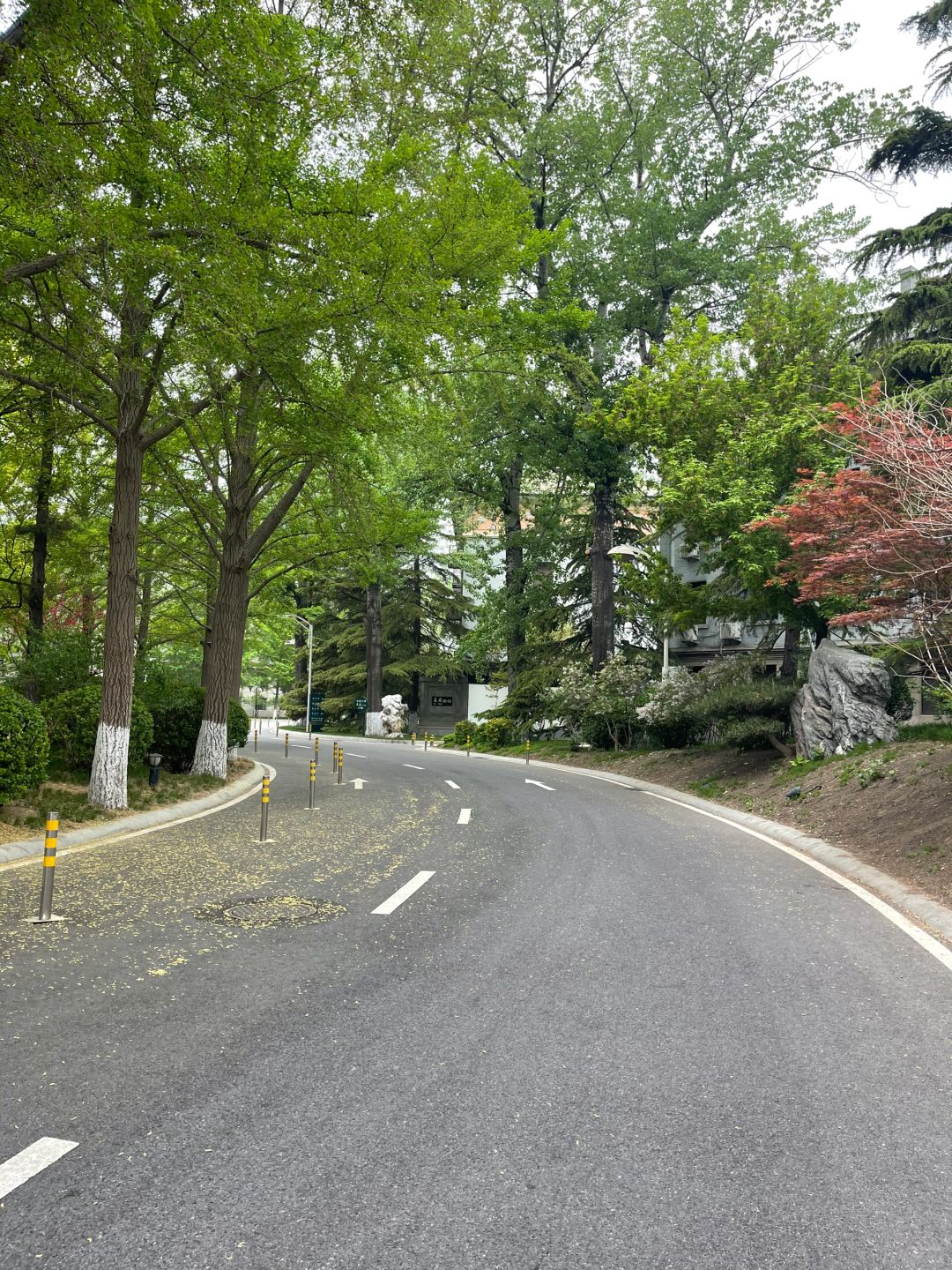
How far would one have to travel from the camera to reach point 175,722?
19766mm

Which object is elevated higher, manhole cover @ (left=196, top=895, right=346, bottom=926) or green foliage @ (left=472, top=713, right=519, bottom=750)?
green foliage @ (left=472, top=713, right=519, bottom=750)

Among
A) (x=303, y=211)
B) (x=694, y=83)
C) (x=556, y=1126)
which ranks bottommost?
(x=556, y=1126)

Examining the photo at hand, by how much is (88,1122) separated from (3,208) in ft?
35.3

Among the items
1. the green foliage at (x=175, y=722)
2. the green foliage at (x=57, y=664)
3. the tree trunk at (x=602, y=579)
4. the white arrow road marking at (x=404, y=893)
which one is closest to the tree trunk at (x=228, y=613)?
the green foliage at (x=175, y=722)

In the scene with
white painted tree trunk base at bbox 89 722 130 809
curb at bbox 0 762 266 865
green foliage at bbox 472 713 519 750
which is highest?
green foliage at bbox 472 713 519 750

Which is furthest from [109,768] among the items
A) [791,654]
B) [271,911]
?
[791,654]

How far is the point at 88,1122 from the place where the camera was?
3.65 metres

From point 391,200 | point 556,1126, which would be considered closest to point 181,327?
point 391,200

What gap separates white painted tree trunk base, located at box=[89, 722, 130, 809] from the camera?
13.6 m

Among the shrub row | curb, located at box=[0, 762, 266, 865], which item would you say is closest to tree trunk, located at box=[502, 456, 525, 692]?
the shrub row

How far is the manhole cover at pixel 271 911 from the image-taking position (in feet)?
23.2

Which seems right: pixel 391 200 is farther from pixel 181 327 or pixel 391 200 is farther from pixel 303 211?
pixel 181 327

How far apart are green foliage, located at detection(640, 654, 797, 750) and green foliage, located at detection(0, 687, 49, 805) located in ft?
45.5

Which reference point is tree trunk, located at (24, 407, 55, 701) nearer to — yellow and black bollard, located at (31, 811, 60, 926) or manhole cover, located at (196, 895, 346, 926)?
yellow and black bollard, located at (31, 811, 60, 926)
